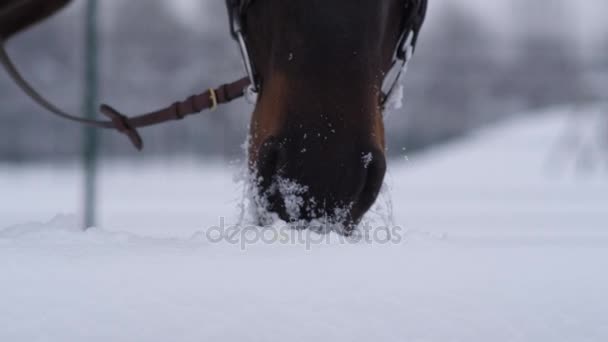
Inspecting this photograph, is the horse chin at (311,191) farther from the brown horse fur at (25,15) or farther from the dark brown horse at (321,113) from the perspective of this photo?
the brown horse fur at (25,15)

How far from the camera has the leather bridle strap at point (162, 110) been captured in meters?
1.36

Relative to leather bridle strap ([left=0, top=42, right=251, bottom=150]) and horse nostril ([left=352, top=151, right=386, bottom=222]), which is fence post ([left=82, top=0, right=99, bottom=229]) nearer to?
leather bridle strap ([left=0, top=42, right=251, bottom=150])

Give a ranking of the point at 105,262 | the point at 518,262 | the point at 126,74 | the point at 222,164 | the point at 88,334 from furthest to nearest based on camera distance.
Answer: the point at 222,164 → the point at 126,74 → the point at 518,262 → the point at 105,262 → the point at 88,334

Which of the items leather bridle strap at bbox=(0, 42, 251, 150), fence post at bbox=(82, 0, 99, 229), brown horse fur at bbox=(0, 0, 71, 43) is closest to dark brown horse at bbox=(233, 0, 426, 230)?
leather bridle strap at bbox=(0, 42, 251, 150)

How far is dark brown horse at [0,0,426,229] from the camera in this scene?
3.43 feet

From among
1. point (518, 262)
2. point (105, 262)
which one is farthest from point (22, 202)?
point (518, 262)

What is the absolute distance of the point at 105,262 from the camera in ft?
2.99

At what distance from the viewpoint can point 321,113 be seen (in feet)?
3.45

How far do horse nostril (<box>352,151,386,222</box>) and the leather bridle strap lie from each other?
0.39 metres

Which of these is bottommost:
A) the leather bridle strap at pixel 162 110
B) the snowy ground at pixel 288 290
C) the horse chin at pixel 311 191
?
the snowy ground at pixel 288 290

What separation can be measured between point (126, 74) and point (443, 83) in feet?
9.30

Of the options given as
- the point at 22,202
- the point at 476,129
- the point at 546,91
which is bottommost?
the point at 22,202

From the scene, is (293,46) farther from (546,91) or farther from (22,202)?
(546,91)
